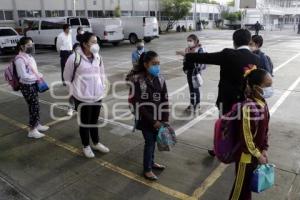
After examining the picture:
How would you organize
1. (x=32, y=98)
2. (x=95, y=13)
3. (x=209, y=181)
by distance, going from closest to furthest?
(x=209, y=181) < (x=32, y=98) < (x=95, y=13)

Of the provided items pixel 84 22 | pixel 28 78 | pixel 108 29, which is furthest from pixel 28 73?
pixel 108 29

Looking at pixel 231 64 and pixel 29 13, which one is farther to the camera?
pixel 29 13

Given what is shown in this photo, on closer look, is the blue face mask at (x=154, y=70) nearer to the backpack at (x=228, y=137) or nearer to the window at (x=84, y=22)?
the backpack at (x=228, y=137)

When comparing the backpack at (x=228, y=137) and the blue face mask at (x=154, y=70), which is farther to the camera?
the blue face mask at (x=154, y=70)

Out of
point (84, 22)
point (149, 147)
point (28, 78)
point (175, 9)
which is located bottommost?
point (149, 147)

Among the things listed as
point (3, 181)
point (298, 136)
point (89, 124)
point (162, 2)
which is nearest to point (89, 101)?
point (89, 124)

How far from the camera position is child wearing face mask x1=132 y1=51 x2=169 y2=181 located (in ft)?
11.9

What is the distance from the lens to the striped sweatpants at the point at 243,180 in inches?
112

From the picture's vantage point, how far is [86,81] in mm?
4402

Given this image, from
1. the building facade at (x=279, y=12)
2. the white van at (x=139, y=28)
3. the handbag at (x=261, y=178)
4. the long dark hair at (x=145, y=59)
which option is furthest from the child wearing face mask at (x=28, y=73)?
the building facade at (x=279, y=12)

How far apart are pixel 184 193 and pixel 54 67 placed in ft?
33.8

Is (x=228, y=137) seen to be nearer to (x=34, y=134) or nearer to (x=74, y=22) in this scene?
(x=34, y=134)

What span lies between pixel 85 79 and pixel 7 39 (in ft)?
46.7

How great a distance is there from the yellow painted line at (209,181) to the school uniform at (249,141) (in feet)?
2.73
